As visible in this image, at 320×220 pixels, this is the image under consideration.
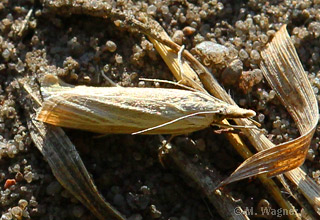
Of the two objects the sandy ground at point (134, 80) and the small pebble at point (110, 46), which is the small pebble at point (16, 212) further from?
the small pebble at point (110, 46)

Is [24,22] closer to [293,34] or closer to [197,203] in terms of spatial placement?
[197,203]

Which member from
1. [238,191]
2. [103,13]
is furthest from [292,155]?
[103,13]

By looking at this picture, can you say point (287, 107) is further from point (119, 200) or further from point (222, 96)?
point (119, 200)

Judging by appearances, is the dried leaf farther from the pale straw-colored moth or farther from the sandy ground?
the pale straw-colored moth

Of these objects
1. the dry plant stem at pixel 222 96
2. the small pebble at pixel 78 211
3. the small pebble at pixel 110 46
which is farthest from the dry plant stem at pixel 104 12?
the small pebble at pixel 78 211

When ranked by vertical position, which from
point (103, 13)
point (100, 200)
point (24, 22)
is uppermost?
point (103, 13)
